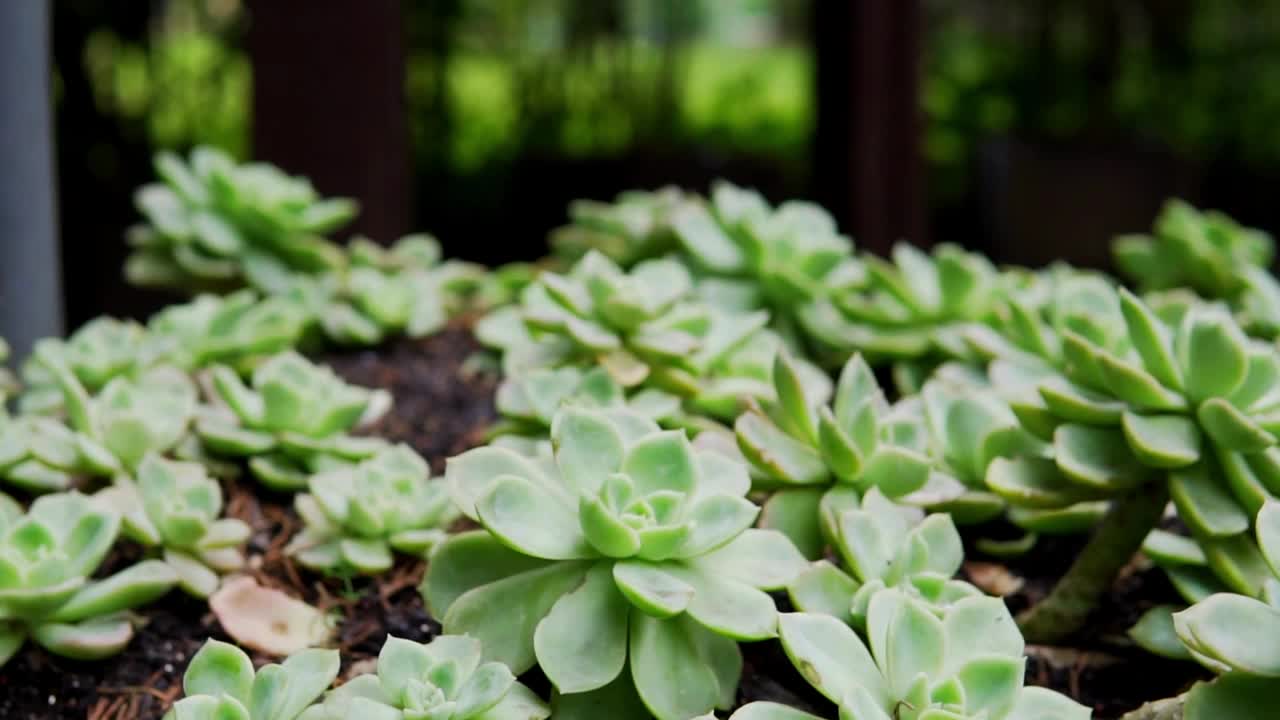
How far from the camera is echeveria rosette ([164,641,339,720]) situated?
684 mm

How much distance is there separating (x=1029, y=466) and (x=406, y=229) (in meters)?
1.51

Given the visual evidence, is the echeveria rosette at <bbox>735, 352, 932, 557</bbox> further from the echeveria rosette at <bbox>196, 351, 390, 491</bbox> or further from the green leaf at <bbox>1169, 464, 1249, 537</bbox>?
the echeveria rosette at <bbox>196, 351, 390, 491</bbox>

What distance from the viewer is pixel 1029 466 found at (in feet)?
2.86

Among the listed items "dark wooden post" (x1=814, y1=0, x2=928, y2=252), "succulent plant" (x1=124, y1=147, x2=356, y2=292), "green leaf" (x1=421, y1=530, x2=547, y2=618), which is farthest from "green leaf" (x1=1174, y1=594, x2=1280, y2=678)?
"dark wooden post" (x1=814, y1=0, x2=928, y2=252)

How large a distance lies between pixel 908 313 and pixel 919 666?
57 cm

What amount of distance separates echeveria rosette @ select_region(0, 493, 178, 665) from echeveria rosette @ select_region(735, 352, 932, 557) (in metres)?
0.40

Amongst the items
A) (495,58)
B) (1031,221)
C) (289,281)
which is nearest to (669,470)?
(289,281)

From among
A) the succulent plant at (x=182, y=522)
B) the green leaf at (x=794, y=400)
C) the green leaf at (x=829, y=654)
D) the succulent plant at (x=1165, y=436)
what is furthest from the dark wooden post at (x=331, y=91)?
the green leaf at (x=829, y=654)

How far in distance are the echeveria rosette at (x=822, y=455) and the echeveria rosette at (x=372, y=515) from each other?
23 cm

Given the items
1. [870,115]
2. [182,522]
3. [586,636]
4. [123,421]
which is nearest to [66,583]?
[182,522]

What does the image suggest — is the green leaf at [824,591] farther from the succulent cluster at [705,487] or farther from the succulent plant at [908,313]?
the succulent plant at [908,313]

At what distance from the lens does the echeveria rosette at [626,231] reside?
1.39 meters

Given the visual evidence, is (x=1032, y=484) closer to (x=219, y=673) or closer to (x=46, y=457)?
(x=219, y=673)

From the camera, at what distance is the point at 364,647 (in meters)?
0.87
